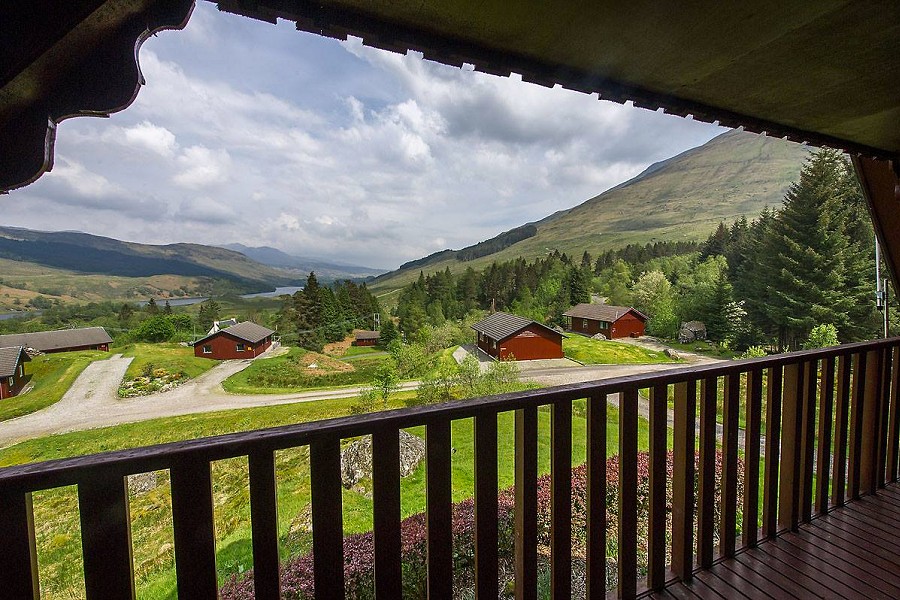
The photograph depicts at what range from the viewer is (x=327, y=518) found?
97 cm

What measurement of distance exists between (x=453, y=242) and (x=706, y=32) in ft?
265

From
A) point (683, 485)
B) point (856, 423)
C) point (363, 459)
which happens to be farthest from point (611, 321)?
point (683, 485)

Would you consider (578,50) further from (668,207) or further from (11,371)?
(668,207)

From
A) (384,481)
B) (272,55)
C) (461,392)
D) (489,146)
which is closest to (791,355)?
(384,481)

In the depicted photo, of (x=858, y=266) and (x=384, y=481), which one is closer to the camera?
(x=384, y=481)

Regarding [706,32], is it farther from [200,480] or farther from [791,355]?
[200,480]

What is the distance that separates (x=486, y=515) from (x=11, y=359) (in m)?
15.4

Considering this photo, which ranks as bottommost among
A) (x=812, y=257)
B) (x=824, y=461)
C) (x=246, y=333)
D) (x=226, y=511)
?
(x=226, y=511)

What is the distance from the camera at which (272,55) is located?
5.54m

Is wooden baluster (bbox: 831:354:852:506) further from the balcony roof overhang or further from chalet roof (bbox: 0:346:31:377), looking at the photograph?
chalet roof (bbox: 0:346:31:377)

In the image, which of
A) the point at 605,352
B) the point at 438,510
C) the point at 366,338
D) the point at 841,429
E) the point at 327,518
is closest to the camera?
the point at 327,518

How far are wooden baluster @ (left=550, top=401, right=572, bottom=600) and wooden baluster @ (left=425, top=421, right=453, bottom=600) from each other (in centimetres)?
39

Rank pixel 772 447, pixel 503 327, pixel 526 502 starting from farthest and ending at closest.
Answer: pixel 503 327
pixel 772 447
pixel 526 502

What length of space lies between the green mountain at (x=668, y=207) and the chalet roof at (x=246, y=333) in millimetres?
41337
